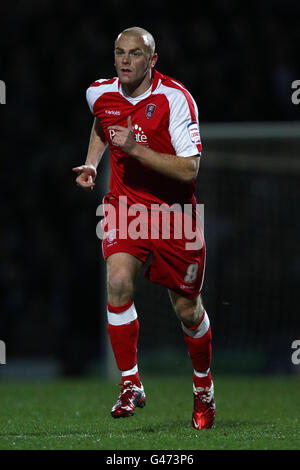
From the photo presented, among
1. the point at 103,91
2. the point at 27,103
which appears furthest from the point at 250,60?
the point at 103,91

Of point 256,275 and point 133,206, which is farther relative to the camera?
point 256,275

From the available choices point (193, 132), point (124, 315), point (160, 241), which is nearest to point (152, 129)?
point (193, 132)

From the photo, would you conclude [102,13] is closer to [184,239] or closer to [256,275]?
[256,275]

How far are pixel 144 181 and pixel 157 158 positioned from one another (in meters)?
0.35

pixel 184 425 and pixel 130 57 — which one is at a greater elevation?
pixel 130 57

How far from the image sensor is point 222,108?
12.4 metres

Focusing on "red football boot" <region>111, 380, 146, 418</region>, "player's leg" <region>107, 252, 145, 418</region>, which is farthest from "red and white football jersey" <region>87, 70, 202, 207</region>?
"red football boot" <region>111, 380, 146, 418</region>

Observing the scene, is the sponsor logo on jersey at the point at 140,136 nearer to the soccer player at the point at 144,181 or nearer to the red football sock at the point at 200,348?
the soccer player at the point at 144,181

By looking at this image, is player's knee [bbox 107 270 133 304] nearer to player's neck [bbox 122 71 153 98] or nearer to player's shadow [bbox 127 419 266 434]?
player's shadow [bbox 127 419 266 434]

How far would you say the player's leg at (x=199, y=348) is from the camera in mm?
4918

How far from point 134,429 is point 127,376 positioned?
15.8 inches

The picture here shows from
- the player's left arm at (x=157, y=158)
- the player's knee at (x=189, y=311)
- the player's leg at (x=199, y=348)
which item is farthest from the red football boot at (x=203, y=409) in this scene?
the player's left arm at (x=157, y=158)

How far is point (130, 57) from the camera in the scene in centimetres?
464

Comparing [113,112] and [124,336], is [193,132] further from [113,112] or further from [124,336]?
[124,336]
